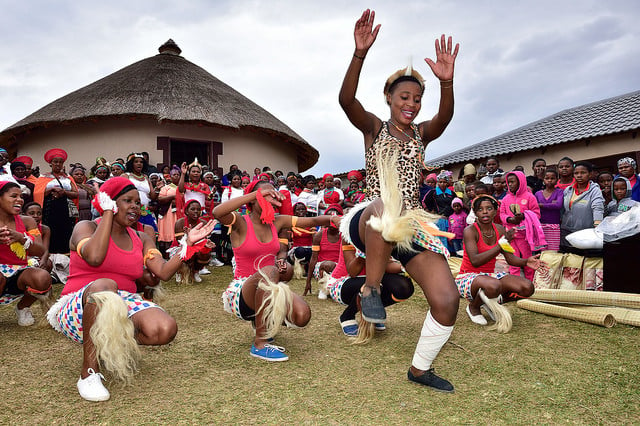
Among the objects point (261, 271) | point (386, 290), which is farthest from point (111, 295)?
point (386, 290)

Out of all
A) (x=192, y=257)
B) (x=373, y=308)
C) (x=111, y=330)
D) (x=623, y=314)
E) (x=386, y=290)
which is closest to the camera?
(x=373, y=308)

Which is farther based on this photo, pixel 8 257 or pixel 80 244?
pixel 8 257

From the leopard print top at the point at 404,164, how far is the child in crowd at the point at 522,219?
12.7ft

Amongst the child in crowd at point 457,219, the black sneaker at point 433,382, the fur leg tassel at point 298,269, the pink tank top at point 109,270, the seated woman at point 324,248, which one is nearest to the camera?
the black sneaker at point 433,382

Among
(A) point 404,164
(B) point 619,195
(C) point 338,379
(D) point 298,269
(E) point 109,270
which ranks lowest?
(D) point 298,269

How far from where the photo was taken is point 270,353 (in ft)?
12.0

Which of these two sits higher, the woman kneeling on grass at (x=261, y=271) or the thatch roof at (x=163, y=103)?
the thatch roof at (x=163, y=103)

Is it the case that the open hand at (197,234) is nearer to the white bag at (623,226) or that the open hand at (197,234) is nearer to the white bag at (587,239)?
the white bag at (623,226)

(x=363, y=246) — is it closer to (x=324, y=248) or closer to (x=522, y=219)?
(x=324, y=248)

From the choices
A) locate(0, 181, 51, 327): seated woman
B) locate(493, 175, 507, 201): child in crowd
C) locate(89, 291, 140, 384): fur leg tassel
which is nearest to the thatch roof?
locate(493, 175, 507, 201): child in crowd

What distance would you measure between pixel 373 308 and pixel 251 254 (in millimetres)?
1695

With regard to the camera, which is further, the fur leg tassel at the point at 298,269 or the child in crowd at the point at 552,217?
the fur leg tassel at the point at 298,269

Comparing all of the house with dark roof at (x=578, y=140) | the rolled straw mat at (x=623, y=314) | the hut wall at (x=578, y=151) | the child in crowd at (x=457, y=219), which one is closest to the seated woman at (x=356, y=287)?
the rolled straw mat at (x=623, y=314)

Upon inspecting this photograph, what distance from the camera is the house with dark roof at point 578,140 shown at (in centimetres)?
1130
